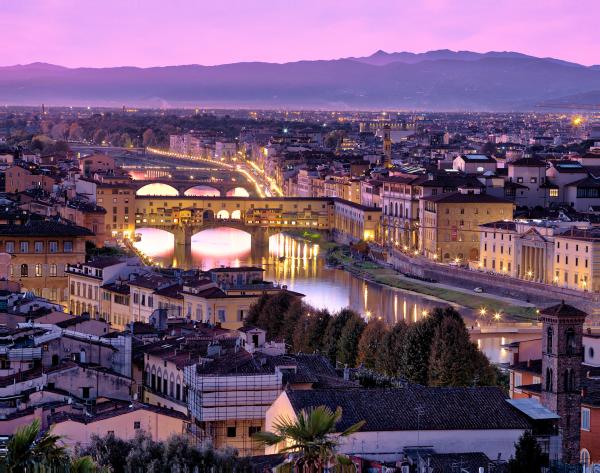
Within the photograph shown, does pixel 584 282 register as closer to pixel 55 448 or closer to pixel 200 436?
pixel 200 436

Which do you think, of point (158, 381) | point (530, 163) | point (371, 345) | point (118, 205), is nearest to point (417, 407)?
point (158, 381)

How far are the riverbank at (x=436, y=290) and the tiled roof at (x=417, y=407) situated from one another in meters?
11.4

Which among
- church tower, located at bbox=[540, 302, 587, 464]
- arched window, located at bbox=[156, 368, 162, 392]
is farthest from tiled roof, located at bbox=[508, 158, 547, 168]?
church tower, located at bbox=[540, 302, 587, 464]

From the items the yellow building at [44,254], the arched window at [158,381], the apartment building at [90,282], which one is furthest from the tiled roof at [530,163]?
the arched window at [158,381]

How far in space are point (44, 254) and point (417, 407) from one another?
9.08m

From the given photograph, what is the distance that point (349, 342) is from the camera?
12359 mm

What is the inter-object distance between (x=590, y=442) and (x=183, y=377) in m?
1.95

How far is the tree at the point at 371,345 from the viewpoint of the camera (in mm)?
11742

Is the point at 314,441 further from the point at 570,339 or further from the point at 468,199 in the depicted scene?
the point at 468,199

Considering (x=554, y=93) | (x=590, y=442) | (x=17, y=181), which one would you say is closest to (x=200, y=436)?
(x=590, y=442)

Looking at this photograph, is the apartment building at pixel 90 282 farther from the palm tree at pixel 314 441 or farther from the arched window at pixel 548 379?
the palm tree at pixel 314 441

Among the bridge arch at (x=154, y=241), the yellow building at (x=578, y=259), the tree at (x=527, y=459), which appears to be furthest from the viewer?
the bridge arch at (x=154, y=241)

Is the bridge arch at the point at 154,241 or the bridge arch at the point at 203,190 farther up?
the bridge arch at the point at 154,241

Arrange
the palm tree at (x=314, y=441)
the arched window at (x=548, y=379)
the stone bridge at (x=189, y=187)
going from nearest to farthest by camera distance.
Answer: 1. the palm tree at (x=314, y=441)
2. the arched window at (x=548, y=379)
3. the stone bridge at (x=189, y=187)
